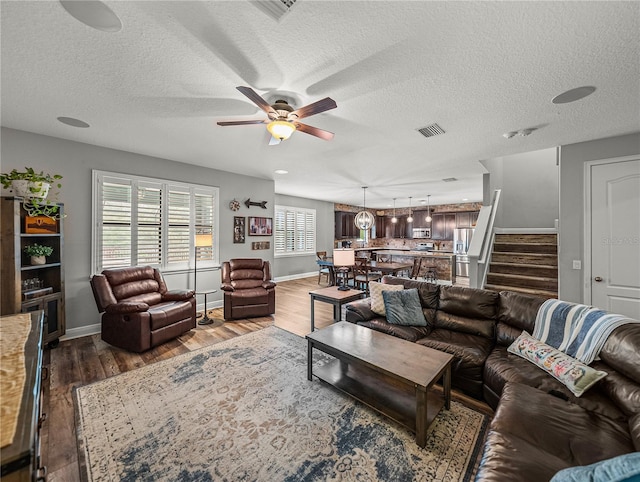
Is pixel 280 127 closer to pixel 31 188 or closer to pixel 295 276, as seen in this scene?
pixel 31 188

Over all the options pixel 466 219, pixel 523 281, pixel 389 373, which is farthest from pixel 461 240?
pixel 389 373

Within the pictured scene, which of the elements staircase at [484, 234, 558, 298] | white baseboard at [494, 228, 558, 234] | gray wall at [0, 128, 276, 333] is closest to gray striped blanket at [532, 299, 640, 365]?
staircase at [484, 234, 558, 298]

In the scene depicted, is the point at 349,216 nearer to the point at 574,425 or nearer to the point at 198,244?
the point at 198,244

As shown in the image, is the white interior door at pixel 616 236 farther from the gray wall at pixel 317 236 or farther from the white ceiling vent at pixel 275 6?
the gray wall at pixel 317 236

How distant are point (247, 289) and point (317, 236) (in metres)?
4.90

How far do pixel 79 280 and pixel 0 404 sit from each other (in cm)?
341

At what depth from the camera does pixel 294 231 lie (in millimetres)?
8469

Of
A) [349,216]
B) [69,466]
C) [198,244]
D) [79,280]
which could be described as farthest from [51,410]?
[349,216]

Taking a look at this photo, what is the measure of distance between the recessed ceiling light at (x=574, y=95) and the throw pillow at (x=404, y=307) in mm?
2274

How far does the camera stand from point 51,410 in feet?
6.91

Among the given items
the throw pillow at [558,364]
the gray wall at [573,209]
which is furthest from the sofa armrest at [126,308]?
the gray wall at [573,209]

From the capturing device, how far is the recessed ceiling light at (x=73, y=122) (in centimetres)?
283

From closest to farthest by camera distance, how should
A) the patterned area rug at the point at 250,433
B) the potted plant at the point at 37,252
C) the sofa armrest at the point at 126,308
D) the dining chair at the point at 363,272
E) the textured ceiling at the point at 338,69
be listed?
the textured ceiling at the point at 338,69 < the patterned area rug at the point at 250,433 < the potted plant at the point at 37,252 < the sofa armrest at the point at 126,308 < the dining chair at the point at 363,272

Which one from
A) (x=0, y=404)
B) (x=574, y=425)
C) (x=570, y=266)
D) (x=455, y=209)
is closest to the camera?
(x=0, y=404)
